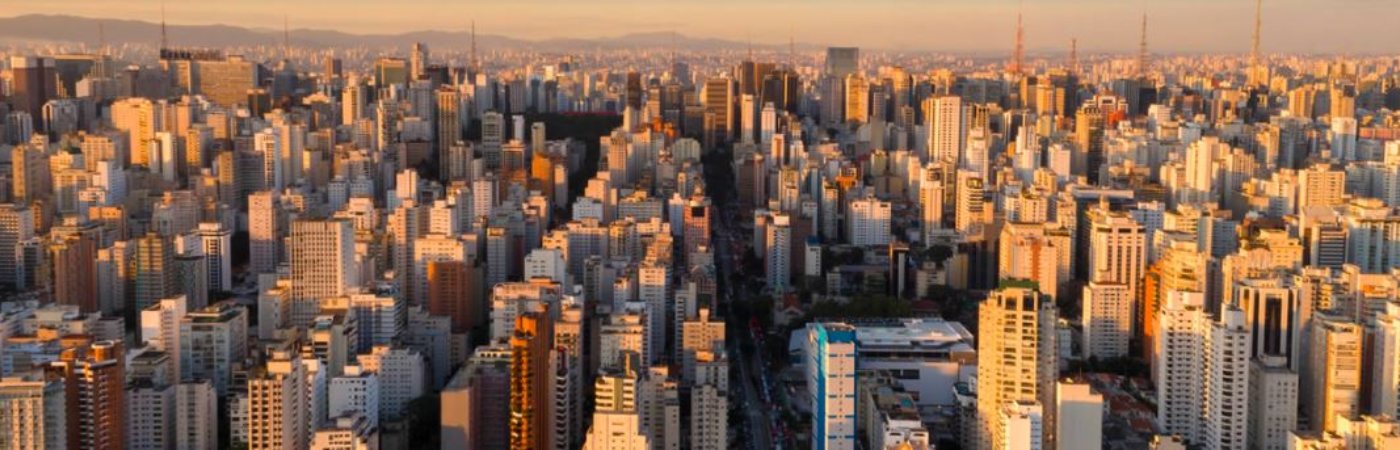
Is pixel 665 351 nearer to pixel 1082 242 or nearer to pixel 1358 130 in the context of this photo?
pixel 1082 242

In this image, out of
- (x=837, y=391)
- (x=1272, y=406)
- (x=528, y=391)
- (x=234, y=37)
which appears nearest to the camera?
(x=528, y=391)

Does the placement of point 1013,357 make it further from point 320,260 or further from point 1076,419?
point 320,260

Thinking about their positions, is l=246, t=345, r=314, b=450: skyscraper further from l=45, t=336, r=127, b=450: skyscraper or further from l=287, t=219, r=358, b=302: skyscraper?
l=287, t=219, r=358, b=302: skyscraper

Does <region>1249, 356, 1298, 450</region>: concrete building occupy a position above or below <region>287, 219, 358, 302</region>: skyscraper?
below

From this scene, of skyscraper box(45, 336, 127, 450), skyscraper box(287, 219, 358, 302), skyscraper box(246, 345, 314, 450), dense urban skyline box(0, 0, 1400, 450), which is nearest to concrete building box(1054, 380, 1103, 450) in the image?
dense urban skyline box(0, 0, 1400, 450)

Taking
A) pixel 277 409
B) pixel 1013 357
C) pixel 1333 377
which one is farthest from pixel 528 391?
pixel 1333 377

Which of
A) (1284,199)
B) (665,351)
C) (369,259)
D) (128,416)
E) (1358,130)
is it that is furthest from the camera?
(1358,130)

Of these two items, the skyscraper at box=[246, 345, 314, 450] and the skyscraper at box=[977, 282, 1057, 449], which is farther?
Answer: the skyscraper at box=[977, 282, 1057, 449]

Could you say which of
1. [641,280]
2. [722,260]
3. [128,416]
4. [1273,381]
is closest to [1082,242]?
[722,260]

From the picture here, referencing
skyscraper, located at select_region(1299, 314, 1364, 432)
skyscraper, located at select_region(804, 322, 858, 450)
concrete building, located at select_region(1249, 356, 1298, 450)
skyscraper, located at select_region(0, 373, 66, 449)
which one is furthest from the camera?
skyscraper, located at select_region(1299, 314, 1364, 432)
